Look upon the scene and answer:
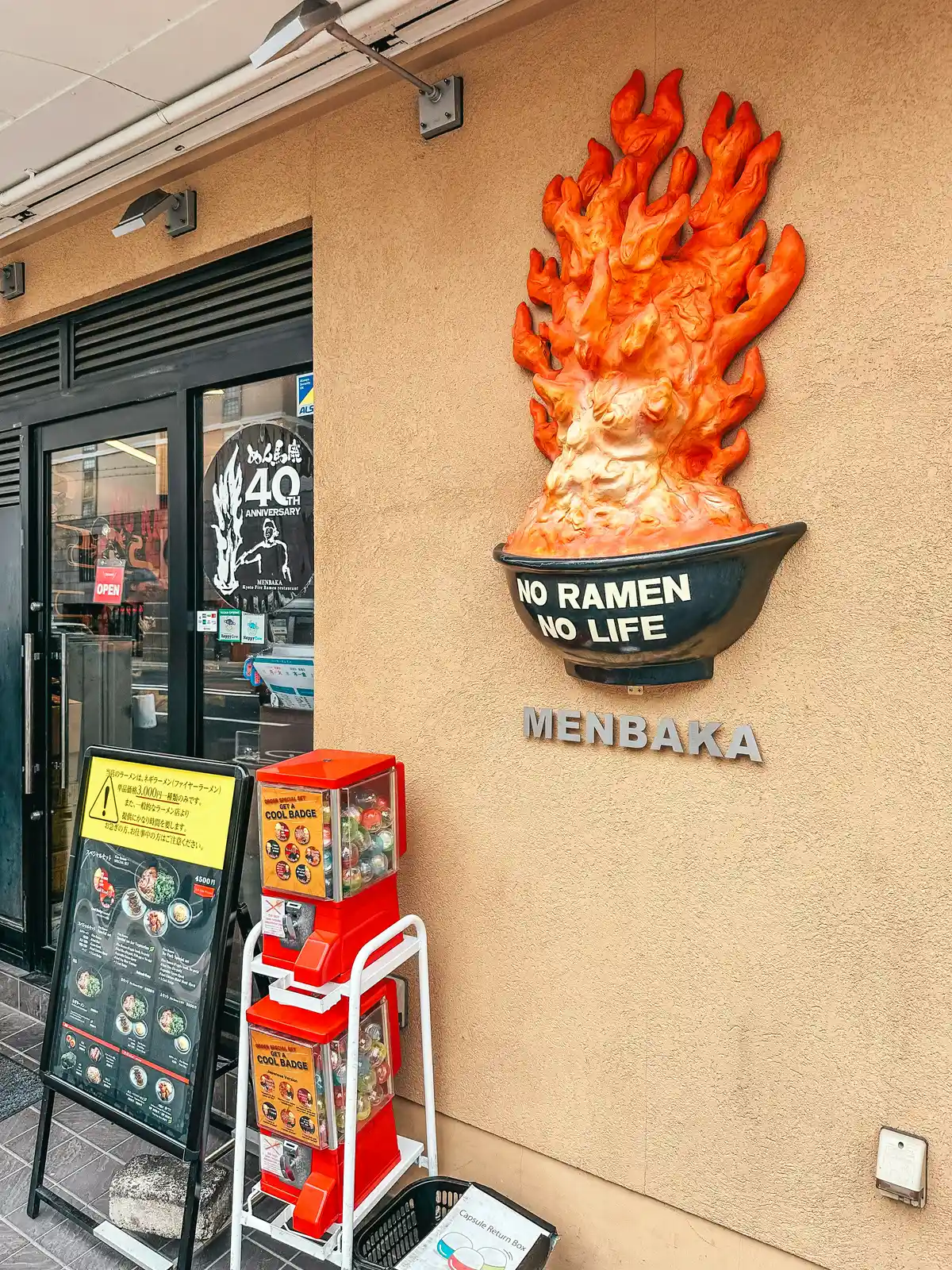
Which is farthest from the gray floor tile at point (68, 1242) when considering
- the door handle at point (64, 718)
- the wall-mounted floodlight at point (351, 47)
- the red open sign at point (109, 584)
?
the wall-mounted floodlight at point (351, 47)

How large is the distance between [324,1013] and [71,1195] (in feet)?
3.80

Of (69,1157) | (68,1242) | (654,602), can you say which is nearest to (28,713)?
(69,1157)

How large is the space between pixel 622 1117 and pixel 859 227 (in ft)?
6.58

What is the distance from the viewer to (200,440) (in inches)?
114

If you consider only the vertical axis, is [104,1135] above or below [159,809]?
below

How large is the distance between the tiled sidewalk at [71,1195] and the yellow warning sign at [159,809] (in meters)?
1.00

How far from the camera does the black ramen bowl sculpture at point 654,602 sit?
1.55 m

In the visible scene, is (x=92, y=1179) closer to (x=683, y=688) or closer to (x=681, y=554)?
(x=683, y=688)

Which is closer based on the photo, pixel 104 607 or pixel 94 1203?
pixel 94 1203

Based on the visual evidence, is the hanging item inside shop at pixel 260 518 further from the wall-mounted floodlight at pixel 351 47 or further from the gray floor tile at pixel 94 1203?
the gray floor tile at pixel 94 1203

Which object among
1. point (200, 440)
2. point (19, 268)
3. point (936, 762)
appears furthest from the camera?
point (19, 268)

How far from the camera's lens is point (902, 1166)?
1.50 m

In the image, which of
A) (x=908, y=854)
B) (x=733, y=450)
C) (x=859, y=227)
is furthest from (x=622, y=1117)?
(x=859, y=227)

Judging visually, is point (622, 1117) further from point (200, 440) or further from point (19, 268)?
point (19, 268)
